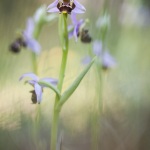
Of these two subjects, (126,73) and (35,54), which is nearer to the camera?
(35,54)

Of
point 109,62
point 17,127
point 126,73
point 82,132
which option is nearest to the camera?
point 17,127

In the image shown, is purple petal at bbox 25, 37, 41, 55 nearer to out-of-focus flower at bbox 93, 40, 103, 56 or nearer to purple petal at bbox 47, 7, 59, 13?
out-of-focus flower at bbox 93, 40, 103, 56

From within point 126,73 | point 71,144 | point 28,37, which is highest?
point 28,37

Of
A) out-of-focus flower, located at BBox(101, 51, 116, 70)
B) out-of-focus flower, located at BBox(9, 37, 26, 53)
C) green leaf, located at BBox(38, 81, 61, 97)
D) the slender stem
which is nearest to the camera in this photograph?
green leaf, located at BBox(38, 81, 61, 97)

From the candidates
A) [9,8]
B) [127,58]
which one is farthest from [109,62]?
[9,8]

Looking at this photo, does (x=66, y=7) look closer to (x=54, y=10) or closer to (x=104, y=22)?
(x=54, y=10)

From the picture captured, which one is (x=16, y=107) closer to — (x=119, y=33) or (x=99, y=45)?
(x=99, y=45)

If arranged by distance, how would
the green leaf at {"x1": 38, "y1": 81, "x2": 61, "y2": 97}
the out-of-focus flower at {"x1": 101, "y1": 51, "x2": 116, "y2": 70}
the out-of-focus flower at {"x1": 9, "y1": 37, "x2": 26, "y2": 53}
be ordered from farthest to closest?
the out-of-focus flower at {"x1": 101, "y1": 51, "x2": 116, "y2": 70}, the out-of-focus flower at {"x1": 9, "y1": 37, "x2": 26, "y2": 53}, the green leaf at {"x1": 38, "y1": 81, "x2": 61, "y2": 97}

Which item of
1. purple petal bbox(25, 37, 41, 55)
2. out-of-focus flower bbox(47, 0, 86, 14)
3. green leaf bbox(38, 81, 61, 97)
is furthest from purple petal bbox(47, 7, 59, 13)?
purple petal bbox(25, 37, 41, 55)
